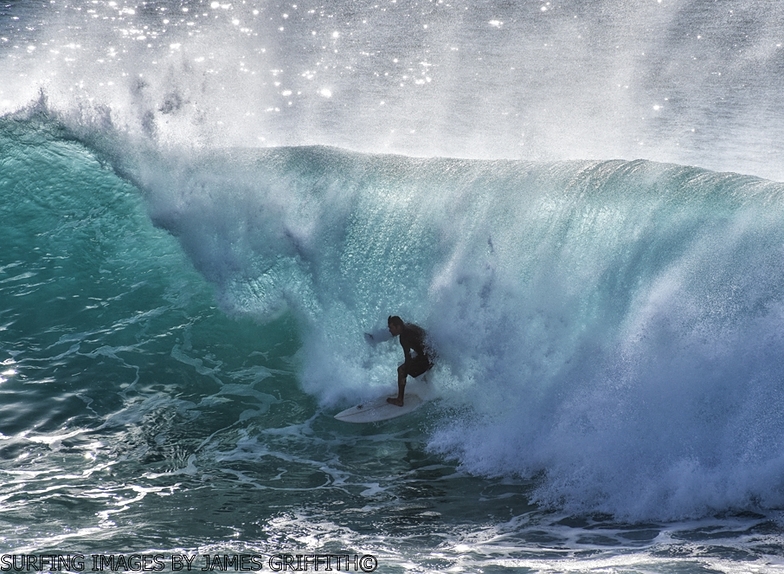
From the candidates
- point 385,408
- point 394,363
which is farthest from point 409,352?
point 394,363

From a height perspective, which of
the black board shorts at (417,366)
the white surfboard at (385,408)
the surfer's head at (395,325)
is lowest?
the white surfboard at (385,408)

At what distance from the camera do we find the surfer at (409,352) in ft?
28.6

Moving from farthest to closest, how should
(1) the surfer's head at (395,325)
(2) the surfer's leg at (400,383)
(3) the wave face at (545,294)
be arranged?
(2) the surfer's leg at (400,383)
(1) the surfer's head at (395,325)
(3) the wave face at (545,294)

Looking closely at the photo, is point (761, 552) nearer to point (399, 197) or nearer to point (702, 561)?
point (702, 561)

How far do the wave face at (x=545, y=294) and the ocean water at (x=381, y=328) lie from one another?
3cm

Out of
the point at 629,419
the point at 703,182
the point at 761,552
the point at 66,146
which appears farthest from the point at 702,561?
the point at 66,146

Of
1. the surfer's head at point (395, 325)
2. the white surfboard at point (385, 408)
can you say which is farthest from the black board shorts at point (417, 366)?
the surfer's head at point (395, 325)

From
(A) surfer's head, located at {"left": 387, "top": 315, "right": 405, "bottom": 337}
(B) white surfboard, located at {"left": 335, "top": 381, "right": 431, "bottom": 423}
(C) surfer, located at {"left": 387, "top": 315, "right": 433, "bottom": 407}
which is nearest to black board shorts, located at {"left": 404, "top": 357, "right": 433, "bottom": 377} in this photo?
(C) surfer, located at {"left": 387, "top": 315, "right": 433, "bottom": 407}

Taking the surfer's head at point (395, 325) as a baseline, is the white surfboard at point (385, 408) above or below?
below

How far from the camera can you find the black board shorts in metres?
8.86

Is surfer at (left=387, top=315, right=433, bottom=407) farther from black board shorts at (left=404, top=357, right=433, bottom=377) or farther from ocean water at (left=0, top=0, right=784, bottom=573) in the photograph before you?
ocean water at (left=0, top=0, right=784, bottom=573)

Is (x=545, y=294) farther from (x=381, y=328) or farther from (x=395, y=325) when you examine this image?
(x=381, y=328)

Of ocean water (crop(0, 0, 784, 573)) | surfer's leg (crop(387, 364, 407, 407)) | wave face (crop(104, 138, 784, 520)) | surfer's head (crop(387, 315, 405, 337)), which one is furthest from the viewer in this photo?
surfer's leg (crop(387, 364, 407, 407))

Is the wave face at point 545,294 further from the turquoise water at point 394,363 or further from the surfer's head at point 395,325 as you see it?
the surfer's head at point 395,325
